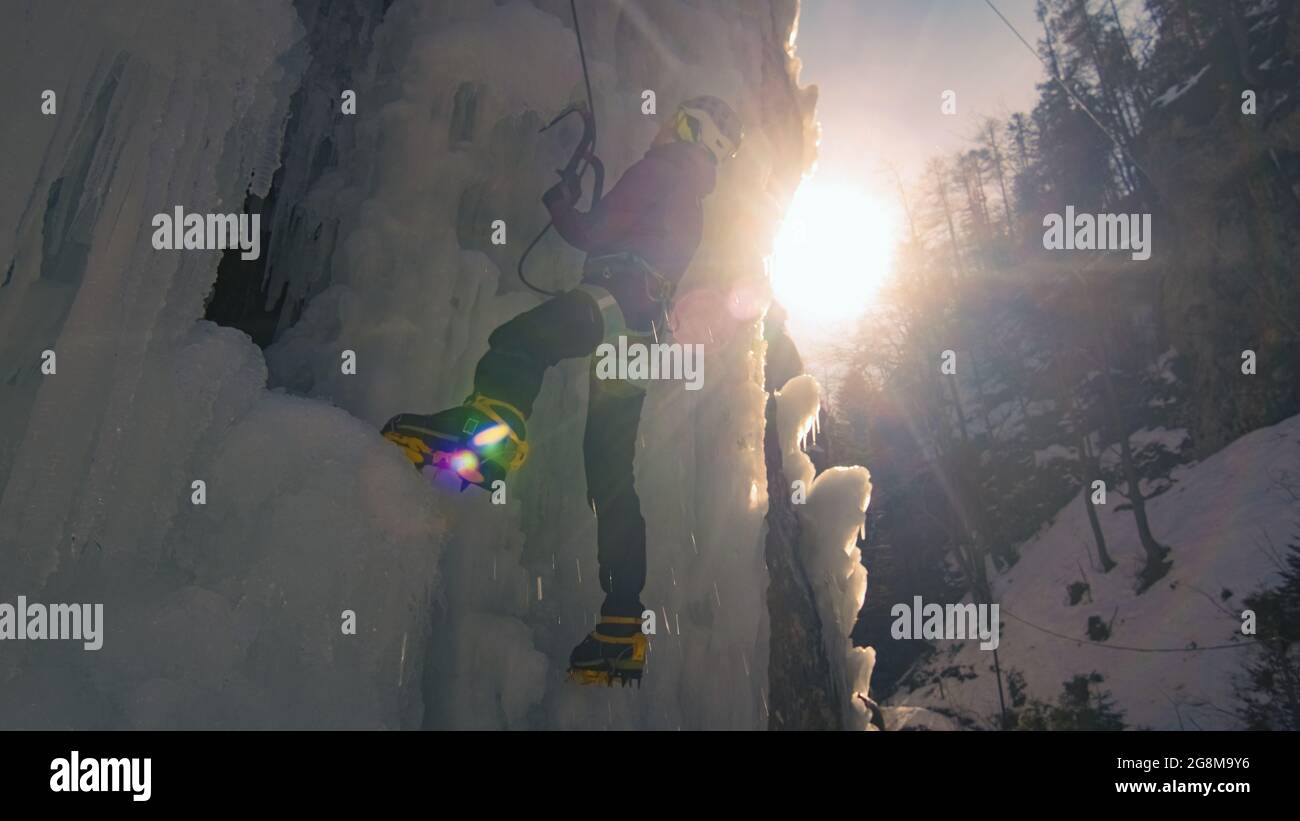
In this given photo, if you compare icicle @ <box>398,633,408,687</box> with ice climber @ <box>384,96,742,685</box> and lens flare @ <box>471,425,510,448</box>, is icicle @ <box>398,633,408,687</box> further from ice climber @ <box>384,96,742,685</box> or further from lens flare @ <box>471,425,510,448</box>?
lens flare @ <box>471,425,510,448</box>

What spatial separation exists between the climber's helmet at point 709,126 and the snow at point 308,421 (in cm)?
69

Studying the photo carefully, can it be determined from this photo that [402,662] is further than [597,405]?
No

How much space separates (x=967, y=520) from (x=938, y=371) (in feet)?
14.5

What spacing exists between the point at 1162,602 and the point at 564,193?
567 inches

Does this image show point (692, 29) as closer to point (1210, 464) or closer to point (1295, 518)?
point (1295, 518)

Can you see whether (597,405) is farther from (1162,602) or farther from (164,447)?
(1162,602)

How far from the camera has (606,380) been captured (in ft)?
8.11

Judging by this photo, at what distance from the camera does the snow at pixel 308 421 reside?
160 cm

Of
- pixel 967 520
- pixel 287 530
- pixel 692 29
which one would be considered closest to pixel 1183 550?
pixel 967 520

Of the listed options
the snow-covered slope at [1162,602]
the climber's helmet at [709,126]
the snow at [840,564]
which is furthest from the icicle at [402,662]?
the snow-covered slope at [1162,602]

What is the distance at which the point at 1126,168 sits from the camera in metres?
22.8

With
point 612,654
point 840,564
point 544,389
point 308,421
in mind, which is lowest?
point 612,654

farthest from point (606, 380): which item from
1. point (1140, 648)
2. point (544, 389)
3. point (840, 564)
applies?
point (1140, 648)

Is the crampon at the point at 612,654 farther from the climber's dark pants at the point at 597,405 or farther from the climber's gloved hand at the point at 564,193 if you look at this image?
the climber's gloved hand at the point at 564,193
